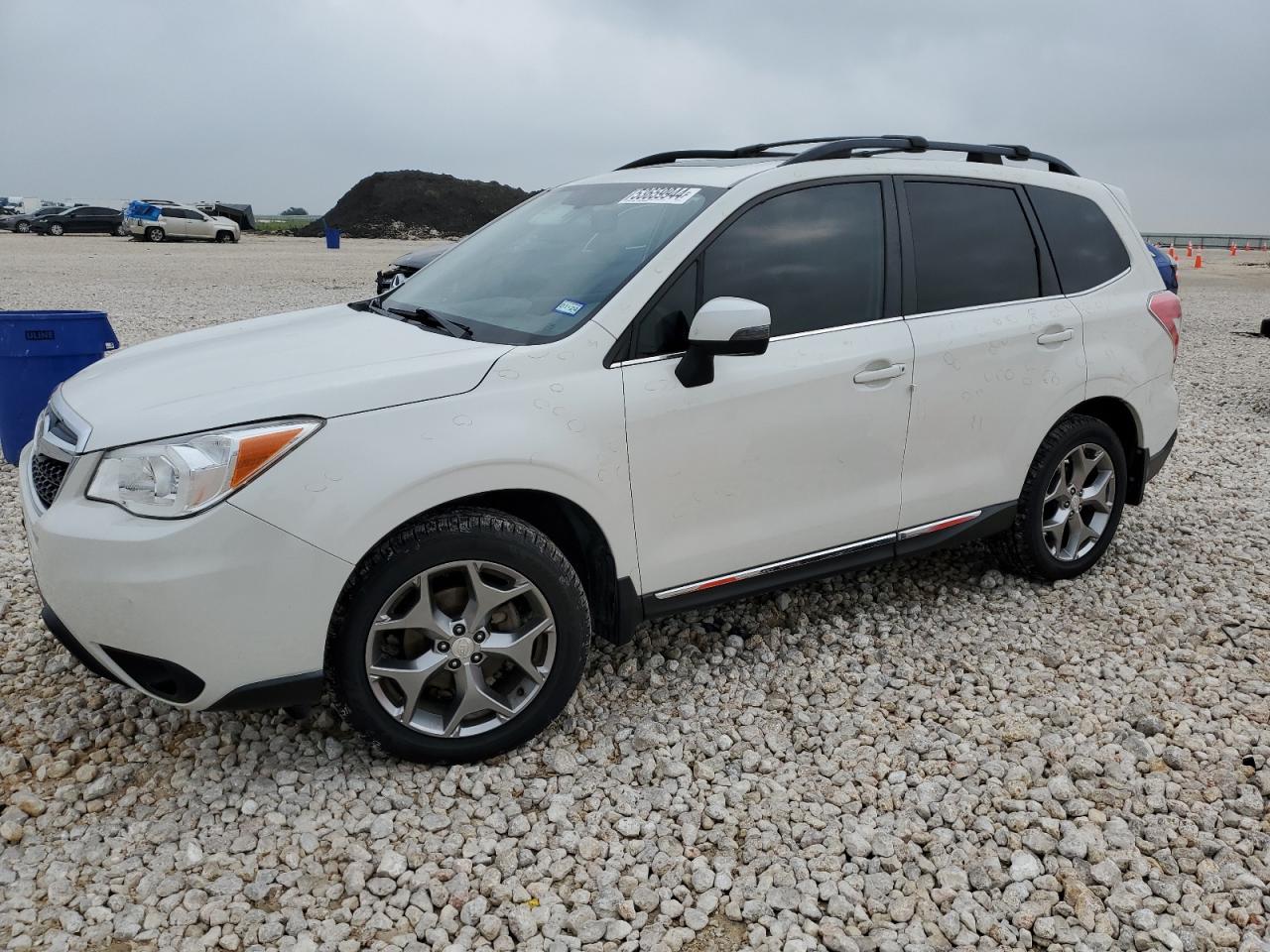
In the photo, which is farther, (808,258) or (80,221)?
(80,221)

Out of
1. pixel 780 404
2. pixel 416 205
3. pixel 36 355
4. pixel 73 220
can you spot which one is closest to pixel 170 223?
pixel 73 220

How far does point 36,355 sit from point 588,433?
4.44 m

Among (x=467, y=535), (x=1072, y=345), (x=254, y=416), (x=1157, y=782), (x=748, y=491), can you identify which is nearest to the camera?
(x=254, y=416)

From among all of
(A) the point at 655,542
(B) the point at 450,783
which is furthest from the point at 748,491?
(B) the point at 450,783

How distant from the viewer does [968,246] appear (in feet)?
14.1

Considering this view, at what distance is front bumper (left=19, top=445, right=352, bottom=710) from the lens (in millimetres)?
2793

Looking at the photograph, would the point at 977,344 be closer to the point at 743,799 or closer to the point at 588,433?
the point at 588,433

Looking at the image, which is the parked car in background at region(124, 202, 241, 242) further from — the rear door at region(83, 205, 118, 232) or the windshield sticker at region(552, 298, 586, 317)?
the windshield sticker at region(552, 298, 586, 317)

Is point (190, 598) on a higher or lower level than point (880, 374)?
lower

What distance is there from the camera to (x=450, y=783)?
3281 millimetres

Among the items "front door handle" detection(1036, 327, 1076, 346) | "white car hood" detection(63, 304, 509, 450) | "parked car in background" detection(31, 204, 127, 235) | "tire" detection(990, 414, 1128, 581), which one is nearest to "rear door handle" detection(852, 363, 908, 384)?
"front door handle" detection(1036, 327, 1076, 346)

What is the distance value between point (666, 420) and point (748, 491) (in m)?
0.45

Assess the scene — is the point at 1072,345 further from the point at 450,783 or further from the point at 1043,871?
the point at 450,783

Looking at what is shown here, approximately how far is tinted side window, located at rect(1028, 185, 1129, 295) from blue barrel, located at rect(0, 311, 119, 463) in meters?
5.16
